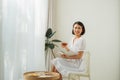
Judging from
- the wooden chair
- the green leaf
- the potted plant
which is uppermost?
the green leaf

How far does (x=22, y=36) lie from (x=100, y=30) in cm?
180

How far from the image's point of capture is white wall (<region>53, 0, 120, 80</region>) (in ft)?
13.0

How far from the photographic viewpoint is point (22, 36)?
267 cm

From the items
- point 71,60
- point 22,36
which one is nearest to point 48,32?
point 71,60

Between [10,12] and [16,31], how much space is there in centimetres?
25

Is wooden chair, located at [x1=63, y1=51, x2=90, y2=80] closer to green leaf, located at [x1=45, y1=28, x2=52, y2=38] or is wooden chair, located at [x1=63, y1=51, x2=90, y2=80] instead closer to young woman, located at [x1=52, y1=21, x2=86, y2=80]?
young woman, located at [x1=52, y1=21, x2=86, y2=80]

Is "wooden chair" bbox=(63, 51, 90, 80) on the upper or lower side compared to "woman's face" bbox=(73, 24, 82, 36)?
lower

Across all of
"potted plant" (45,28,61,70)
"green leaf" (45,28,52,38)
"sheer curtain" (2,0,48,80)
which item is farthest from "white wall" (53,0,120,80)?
"sheer curtain" (2,0,48,80)

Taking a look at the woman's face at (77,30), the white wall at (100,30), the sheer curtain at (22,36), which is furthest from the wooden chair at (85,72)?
the white wall at (100,30)

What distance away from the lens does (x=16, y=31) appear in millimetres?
2516

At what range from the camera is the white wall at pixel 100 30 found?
395cm

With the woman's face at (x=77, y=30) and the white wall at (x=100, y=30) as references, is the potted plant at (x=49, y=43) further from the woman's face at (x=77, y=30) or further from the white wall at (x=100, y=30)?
the woman's face at (x=77, y=30)

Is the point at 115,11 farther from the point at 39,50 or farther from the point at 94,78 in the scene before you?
the point at 39,50

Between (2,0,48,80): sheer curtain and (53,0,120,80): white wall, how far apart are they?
34.0 inches
